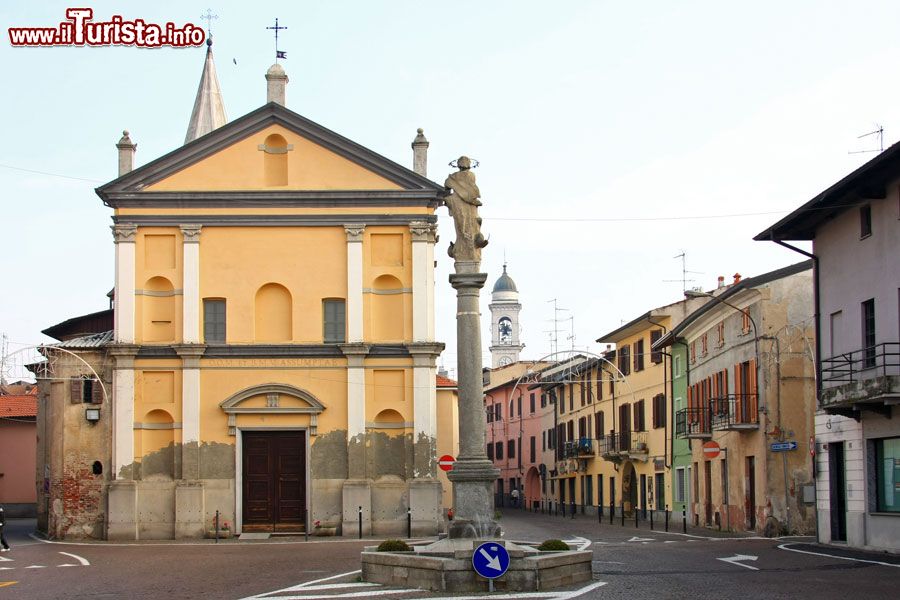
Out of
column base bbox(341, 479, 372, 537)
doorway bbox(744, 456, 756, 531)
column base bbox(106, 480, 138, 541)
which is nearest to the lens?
column base bbox(106, 480, 138, 541)

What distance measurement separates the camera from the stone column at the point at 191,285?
38656 mm

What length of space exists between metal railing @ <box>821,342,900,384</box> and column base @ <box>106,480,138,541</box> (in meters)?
20.0

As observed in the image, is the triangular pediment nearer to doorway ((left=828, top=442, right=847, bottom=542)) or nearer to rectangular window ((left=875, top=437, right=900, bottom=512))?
doorway ((left=828, top=442, right=847, bottom=542))

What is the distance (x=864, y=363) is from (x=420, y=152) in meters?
16.4

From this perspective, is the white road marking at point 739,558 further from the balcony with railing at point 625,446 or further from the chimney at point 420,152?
the balcony with railing at point 625,446

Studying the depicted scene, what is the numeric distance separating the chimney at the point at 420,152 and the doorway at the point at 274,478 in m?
9.03

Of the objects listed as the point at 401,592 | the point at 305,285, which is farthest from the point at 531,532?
the point at 401,592

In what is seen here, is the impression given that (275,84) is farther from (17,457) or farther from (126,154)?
(17,457)

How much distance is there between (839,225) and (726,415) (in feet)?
37.2

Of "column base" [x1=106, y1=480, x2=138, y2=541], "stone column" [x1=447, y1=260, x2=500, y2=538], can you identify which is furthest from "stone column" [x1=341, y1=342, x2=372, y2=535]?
"stone column" [x1=447, y1=260, x2=500, y2=538]

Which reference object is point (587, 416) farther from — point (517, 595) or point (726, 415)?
point (517, 595)

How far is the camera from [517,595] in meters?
18.5

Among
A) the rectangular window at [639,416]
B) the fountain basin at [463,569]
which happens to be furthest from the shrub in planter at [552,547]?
the rectangular window at [639,416]

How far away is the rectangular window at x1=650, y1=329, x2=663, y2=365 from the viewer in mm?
55216
